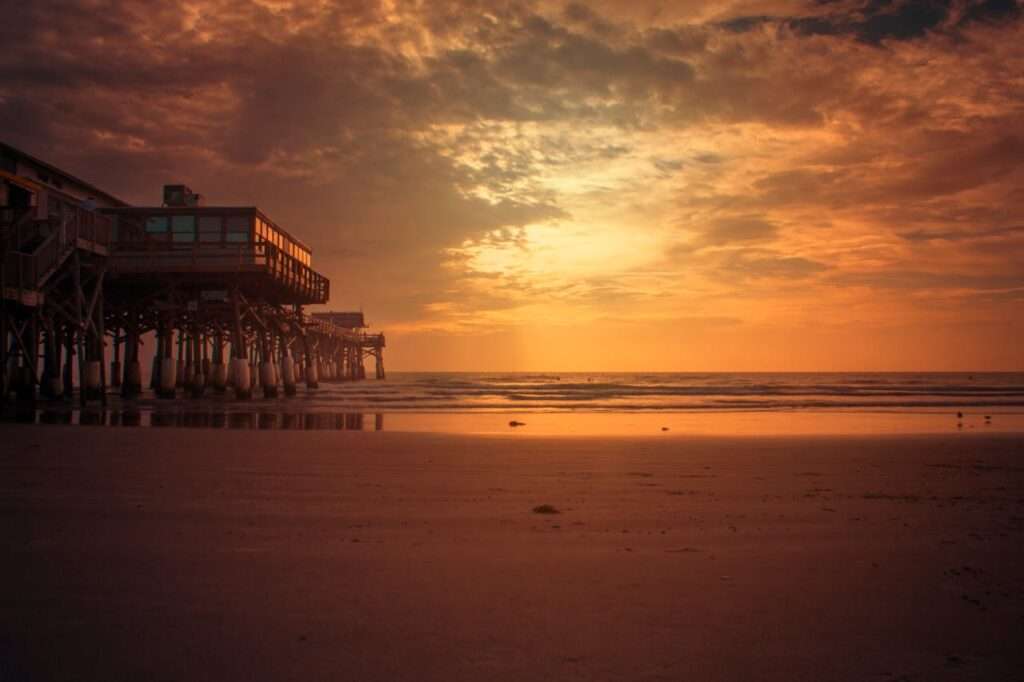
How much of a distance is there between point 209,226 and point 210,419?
56.6 feet


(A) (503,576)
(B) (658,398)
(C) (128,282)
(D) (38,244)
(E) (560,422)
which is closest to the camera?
(A) (503,576)

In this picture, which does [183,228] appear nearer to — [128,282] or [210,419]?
[128,282]

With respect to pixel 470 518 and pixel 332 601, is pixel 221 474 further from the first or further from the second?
pixel 332 601

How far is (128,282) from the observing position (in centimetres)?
3491

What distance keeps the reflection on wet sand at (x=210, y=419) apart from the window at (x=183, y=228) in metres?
13.6

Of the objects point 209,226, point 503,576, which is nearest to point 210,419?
point 209,226

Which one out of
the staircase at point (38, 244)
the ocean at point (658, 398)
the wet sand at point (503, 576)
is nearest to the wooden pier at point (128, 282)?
the staircase at point (38, 244)

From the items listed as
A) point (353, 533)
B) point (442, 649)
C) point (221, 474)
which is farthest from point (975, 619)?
point (221, 474)

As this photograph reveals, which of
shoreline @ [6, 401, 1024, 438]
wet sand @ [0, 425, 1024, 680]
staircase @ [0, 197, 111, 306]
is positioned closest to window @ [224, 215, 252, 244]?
staircase @ [0, 197, 111, 306]

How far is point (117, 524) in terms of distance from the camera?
6.34m

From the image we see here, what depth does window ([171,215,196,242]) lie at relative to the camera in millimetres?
36125

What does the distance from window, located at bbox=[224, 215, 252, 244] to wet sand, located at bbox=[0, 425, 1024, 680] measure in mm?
27763

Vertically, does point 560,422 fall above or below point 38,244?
below

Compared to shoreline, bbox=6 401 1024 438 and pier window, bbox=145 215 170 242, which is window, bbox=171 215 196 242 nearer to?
pier window, bbox=145 215 170 242
